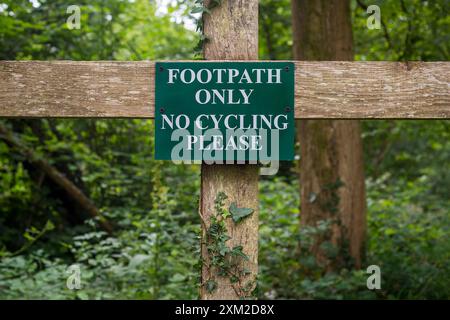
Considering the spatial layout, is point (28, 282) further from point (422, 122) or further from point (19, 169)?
point (422, 122)

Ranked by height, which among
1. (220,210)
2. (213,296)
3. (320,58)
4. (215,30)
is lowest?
(213,296)

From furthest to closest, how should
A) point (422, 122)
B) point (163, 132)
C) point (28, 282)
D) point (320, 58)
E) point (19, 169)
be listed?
point (422, 122) < point (19, 169) < point (320, 58) < point (28, 282) < point (163, 132)

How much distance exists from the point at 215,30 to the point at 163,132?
1.73ft

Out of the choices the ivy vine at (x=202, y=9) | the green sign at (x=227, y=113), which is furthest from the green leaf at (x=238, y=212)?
the ivy vine at (x=202, y=9)

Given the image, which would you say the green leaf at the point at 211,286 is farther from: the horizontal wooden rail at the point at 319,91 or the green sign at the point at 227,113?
the horizontal wooden rail at the point at 319,91

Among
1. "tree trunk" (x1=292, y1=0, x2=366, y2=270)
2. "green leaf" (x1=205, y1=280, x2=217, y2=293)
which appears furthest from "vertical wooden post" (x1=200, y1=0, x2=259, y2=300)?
"tree trunk" (x1=292, y1=0, x2=366, y2=270)

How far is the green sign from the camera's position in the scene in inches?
92.2

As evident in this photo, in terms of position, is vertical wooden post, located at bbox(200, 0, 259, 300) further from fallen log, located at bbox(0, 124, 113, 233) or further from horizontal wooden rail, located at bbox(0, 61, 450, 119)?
fallen log, located at bbox(0, 124, 113, 233)

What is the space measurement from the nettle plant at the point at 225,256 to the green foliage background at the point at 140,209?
6.50 feet

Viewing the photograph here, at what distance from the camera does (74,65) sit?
2.45 metres

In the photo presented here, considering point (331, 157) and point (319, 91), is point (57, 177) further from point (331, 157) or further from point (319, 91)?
point (319, 91)

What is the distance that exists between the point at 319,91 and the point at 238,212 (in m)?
0.66

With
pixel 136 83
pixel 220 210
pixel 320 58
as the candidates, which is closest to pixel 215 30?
pixel 136 83

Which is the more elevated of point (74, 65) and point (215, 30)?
point (215, 30)
